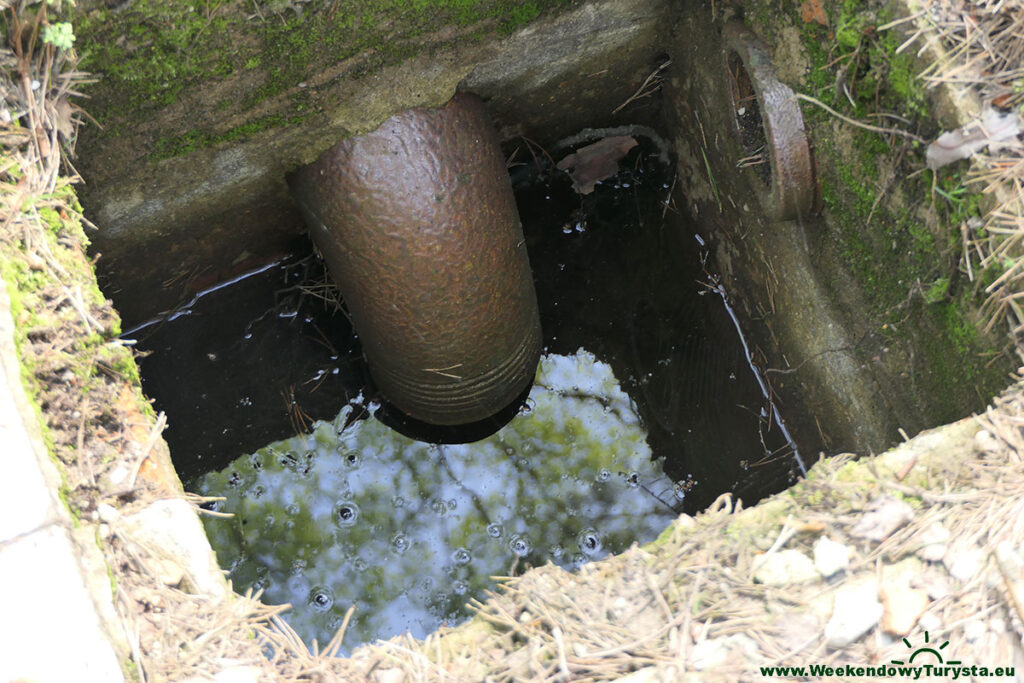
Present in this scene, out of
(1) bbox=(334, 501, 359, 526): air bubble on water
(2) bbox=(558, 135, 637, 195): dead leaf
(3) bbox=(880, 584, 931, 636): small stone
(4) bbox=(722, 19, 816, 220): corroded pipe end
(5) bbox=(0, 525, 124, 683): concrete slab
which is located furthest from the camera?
(2) bbox=(558, 135, 637, 195): dead leaf

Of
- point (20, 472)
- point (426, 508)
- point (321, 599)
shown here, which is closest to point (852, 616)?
point (20, 472)

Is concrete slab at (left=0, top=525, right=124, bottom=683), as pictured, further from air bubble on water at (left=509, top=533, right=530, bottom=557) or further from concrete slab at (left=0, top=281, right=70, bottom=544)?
air bubble on water at (left=509, top=533, right=530, bottom=557)

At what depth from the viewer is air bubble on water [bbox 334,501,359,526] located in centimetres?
266

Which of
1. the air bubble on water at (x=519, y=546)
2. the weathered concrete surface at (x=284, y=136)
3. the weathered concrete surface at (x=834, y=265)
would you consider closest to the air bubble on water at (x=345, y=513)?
the air bubble on water at (x=519, y=546)

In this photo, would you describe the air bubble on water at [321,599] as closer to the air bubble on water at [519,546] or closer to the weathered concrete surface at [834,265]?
the air bubble on water at [519,546]

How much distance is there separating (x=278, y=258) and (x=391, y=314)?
0.95 metres

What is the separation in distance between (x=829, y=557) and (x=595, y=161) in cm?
215

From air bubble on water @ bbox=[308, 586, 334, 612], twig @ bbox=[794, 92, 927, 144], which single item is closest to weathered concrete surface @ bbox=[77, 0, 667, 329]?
twig @ bbox=[794, 92, 927, 144]

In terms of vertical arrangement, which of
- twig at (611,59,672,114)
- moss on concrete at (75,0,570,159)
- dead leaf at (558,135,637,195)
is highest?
moss on concrete at (75,0,570,159)

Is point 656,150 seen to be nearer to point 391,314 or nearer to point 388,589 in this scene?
point 391,314

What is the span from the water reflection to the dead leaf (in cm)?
89

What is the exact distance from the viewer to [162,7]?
1764 mm

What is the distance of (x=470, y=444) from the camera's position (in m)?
2.79

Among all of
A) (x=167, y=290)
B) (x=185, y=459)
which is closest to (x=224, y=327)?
(x=167, y=290)
